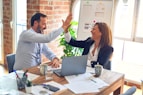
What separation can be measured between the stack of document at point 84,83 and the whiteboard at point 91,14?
5.59 feet

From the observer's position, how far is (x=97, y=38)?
2.71 metres

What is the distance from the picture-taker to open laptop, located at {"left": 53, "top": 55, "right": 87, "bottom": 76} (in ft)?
6.68

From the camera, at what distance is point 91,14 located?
3754mm

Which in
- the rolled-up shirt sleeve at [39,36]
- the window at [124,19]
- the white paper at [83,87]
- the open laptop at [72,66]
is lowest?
the white paper at [83,87]

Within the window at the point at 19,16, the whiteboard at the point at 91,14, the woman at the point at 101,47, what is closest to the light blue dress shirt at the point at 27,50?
the woman at the point at 101,47

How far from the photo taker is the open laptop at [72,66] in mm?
2035

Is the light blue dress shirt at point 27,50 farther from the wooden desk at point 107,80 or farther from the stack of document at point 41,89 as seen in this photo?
the stack of document at point 41,89

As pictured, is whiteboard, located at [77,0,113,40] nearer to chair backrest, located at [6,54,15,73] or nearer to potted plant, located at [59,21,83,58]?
potted plant, located at [59,21,83,58]

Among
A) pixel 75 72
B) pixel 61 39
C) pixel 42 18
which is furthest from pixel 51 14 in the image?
pixel 75 72

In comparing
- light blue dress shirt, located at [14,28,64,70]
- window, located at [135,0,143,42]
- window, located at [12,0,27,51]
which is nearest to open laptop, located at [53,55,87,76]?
light blue dress shirt, located at [14,28,64,70]

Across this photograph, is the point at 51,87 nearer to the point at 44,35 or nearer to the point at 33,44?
the point at 44,35

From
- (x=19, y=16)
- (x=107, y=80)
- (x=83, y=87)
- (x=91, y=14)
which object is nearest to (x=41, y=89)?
(x=83, y=87)

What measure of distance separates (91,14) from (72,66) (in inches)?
73.4

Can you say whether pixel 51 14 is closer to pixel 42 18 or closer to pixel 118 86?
pixel 42 18
